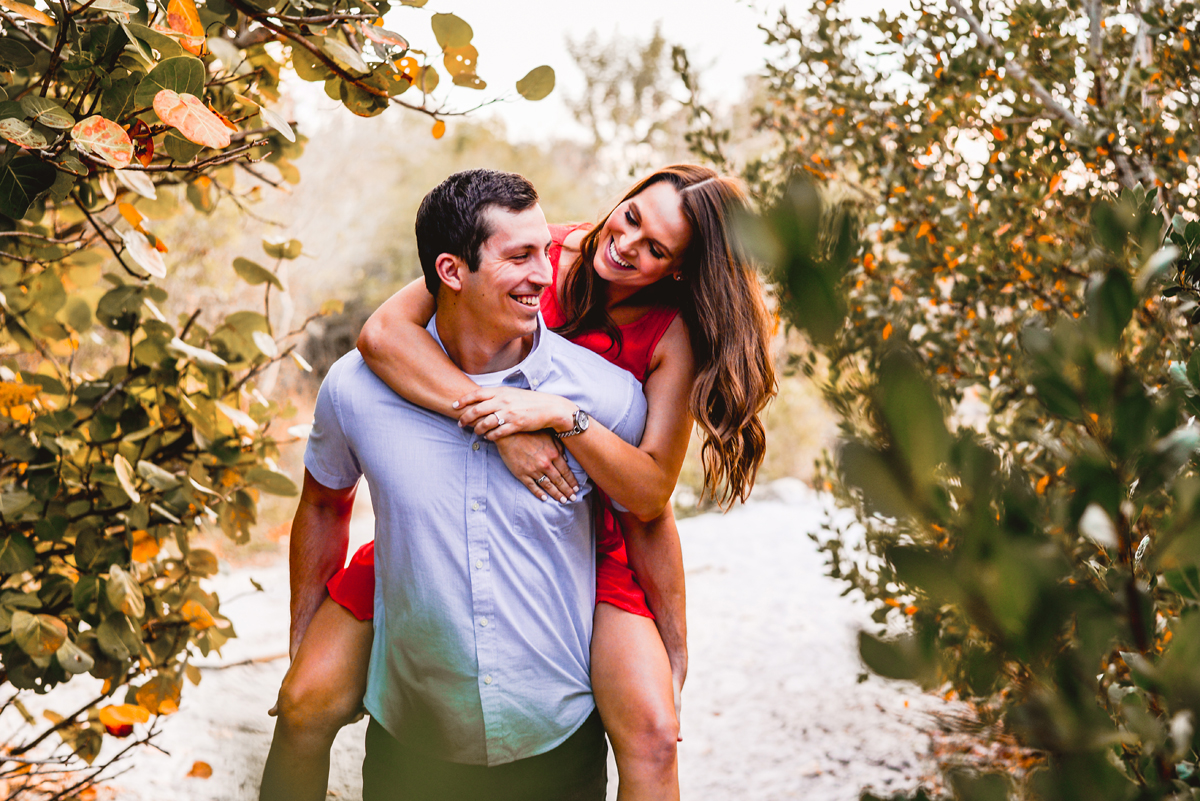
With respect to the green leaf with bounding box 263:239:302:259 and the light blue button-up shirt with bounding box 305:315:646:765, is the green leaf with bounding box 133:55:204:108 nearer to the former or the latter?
the light blue button-up shirt with bounding box 305:315:646:765

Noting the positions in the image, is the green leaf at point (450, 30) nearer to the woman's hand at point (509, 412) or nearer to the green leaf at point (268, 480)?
the woman's hand at point (509, 412)

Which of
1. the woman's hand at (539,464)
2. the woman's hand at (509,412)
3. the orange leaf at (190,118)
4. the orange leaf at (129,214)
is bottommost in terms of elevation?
the woman's hand at (539,464)

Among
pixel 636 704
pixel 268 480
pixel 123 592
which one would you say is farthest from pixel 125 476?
pixel 636 704

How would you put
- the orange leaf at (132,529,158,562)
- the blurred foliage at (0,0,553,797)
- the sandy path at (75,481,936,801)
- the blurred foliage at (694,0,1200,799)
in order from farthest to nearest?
the sandy path at (75,481,936,801)
the orange leaf at (132,529,158,562)
the blurred foliage at (0,0,553,797)
the blurred foliage at (694,0,1200,799)

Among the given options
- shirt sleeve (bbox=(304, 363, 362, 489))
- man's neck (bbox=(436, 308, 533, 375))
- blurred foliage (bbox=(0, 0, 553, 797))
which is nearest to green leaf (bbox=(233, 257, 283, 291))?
blurred foliage (bbox=(0, 0, 553, 797))

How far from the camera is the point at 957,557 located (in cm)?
41

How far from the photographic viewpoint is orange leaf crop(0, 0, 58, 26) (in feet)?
3.99

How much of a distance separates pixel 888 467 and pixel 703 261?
5.85 ft

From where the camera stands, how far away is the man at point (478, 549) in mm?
1782

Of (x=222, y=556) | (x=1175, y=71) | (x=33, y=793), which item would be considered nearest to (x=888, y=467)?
(x=1175, y=71)

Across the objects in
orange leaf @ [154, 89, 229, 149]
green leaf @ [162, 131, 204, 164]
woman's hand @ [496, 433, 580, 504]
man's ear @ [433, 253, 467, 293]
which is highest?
orange leaf @ [154, 89, 229, 149]

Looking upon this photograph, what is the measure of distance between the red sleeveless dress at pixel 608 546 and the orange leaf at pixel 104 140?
3.59ft

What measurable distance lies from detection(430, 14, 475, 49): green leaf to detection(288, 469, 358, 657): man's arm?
102 cm

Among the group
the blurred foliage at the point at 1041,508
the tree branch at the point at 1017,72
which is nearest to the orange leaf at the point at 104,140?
the blurred foliage at the point at 1041,508
